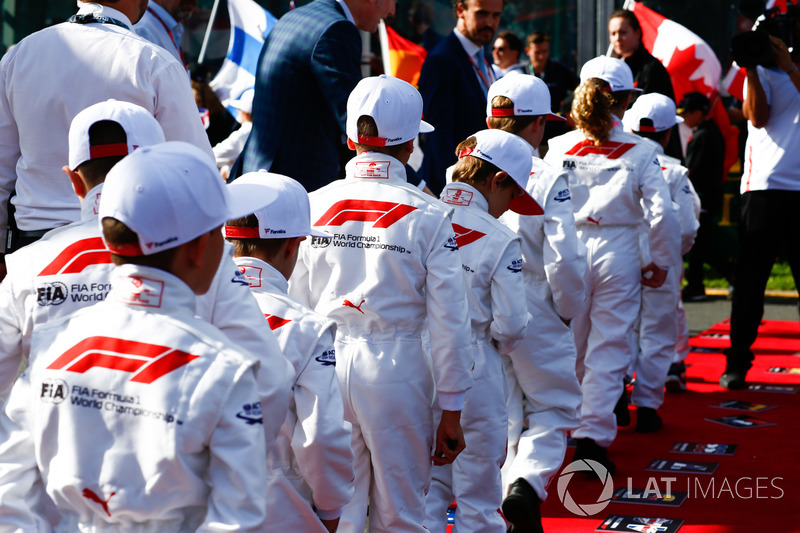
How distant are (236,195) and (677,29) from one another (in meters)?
9.12

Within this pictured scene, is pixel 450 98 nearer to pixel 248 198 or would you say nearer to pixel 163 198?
pixel 248 198

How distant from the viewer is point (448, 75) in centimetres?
576

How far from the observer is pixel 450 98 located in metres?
5.77

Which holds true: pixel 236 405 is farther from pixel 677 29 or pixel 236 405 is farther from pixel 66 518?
pixel 677 29

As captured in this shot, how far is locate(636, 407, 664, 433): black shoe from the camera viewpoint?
241 inches

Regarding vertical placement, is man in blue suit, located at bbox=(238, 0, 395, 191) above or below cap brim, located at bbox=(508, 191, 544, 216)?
above

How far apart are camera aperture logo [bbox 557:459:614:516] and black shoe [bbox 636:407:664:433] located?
3.20ft

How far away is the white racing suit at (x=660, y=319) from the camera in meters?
6.22

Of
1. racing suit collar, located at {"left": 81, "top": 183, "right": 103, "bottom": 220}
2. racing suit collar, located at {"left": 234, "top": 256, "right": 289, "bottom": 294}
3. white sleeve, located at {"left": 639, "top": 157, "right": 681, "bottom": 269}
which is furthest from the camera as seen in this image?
white sleeve, located at {"left": 639, "top": 157, "right": 681, "bottom": 269}

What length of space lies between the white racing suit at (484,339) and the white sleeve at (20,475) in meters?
2.10

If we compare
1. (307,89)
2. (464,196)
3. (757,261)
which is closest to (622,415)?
(757,261)

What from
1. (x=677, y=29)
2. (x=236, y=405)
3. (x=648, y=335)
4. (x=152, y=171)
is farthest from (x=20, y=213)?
(x=677, y=29)

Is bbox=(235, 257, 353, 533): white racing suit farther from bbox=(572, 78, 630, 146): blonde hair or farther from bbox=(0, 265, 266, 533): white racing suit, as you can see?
bbox=(572, 78, 630, 146): blonde hair

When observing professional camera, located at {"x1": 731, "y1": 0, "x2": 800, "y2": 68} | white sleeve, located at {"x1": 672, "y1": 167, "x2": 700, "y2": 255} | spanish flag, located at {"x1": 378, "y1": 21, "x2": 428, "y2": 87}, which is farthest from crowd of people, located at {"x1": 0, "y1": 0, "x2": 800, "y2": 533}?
spanish flag, located at {"x1": 378, "y1": 21, "x2": 428, "y2": 87}
